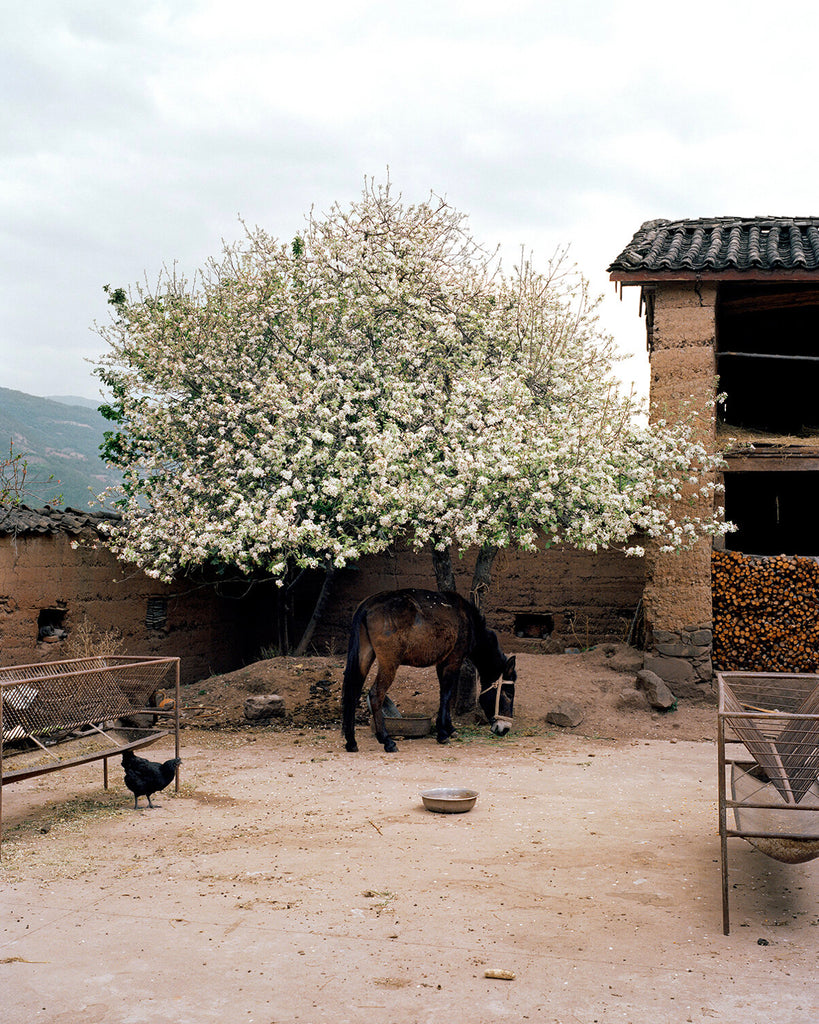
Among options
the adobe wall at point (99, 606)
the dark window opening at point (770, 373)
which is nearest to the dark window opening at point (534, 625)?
the dark window opening at point (770, 373)

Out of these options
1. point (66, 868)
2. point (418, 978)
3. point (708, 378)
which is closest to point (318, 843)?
point (66, 868)

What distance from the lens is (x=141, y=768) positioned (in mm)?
6945

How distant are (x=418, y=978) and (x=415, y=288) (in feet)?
28.9

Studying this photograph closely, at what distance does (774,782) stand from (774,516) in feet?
42.3

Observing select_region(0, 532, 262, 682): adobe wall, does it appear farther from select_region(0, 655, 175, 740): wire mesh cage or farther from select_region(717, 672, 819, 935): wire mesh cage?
select_region(717, 672, 819, 935): wire mesh cage

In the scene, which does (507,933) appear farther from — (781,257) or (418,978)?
(781,257)

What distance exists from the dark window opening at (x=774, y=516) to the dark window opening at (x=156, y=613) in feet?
33.9

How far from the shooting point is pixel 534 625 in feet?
46.3

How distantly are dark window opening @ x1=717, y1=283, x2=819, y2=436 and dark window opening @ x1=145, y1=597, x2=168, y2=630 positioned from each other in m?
9.71

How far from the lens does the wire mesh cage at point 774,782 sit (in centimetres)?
454

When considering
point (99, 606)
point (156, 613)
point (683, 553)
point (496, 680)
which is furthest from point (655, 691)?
point (99, 606)

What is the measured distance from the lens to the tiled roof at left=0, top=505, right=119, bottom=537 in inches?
448

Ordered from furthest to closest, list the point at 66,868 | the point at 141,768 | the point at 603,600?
the point at 603,600
the point at 141,768
the point at 66,868

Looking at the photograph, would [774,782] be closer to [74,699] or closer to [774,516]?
[74,699]
